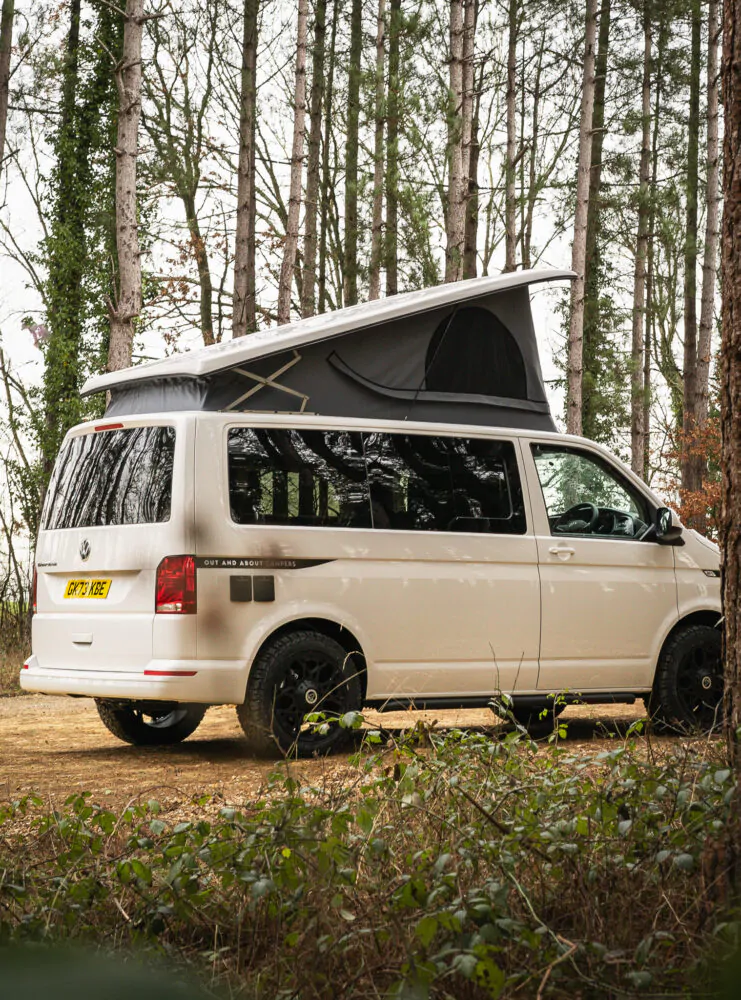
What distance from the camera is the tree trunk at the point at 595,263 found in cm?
2522

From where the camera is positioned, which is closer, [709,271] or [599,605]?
[599,605]

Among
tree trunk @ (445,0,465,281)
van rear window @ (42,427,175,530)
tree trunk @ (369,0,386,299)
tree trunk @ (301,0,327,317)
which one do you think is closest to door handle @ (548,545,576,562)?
van rear window @ (42,427,175,530)

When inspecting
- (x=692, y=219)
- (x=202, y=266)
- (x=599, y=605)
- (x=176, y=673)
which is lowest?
(x=176, y=673)

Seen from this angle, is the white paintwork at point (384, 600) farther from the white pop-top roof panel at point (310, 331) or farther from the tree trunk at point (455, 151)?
the tree trunk at point (455, 151)

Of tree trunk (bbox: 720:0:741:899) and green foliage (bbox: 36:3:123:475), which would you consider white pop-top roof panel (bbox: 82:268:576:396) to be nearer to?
tree trunk (bbox: 720:0:741:899)

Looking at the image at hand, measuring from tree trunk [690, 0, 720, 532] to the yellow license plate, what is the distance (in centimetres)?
1756

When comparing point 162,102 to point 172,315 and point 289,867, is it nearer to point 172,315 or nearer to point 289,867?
point 172,315

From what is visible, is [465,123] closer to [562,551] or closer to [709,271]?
[709,271]

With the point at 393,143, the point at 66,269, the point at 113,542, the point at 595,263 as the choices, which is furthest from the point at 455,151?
the point at 113,542

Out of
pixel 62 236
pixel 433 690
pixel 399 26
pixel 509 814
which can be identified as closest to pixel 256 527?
pixel 433 690

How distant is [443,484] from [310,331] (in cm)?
125

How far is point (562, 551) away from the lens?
857cm

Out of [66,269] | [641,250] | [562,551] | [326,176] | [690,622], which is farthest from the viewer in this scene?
[326,176]

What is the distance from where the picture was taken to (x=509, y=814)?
402 cm
